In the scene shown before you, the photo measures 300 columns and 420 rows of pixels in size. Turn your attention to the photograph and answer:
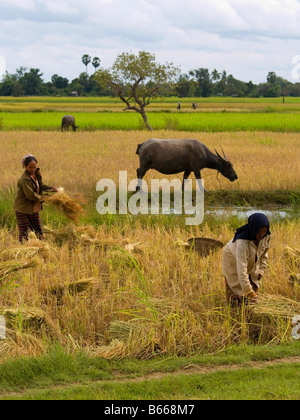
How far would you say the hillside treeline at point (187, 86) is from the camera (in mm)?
72562

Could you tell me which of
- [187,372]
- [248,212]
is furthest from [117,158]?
[187,372]

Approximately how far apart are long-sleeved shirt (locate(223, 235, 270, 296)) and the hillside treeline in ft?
220

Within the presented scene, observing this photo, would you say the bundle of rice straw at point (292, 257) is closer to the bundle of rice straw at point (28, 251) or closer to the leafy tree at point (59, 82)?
the bundle of rice straw at point (28, 251)

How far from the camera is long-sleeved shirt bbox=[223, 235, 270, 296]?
471cm

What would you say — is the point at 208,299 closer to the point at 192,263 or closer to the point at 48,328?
the point at 192,263

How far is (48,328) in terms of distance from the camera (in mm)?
4895

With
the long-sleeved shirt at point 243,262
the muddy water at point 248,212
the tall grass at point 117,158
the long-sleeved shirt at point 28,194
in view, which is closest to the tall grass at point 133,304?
the long-sleeved shirt at point 243,262

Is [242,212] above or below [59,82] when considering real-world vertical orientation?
below

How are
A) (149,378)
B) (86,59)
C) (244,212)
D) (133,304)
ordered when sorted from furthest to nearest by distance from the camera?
(86,59)
(244,212)
(133,304)
(149,378)

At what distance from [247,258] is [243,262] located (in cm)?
10

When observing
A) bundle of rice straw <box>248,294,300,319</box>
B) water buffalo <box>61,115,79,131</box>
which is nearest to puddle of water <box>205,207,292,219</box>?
bundle of rice straw <box>248,294,300,319</box>

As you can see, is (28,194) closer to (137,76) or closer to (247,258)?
(247,258)

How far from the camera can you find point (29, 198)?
6.64 meters

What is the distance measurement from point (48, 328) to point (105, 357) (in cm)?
77
